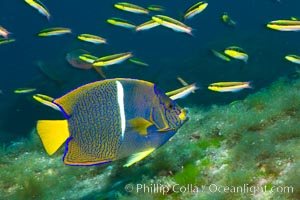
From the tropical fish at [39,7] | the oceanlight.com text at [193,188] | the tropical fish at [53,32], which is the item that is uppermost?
the tropical fish at [39,7]

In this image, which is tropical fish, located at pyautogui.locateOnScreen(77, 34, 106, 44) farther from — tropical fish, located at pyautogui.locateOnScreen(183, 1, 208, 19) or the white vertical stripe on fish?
the white vertical stripe on fish

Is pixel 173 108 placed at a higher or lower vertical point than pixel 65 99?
lower

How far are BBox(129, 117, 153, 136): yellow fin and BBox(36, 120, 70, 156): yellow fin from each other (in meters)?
0.55

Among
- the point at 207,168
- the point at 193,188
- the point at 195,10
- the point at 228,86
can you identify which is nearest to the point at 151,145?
the point at 193,188

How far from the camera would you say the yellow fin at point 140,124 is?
8.87 ft

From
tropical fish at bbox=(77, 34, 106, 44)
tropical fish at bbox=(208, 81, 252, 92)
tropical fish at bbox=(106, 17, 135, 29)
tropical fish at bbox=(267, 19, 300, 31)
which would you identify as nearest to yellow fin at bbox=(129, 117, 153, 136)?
tropical fish at bbox=(208, 81, 252, 92)

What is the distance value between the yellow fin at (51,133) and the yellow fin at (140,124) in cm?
55

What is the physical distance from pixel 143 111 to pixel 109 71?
46.3 feet

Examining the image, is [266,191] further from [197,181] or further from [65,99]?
[65,99]

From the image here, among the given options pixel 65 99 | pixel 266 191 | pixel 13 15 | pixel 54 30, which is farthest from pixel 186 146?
pixel 13 15

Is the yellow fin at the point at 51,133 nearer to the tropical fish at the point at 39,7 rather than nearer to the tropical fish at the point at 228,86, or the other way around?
the tropical fish at the point at 228,86

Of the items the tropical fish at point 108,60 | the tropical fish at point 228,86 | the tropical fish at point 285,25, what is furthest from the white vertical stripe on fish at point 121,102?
the tropical fish at point 285,25

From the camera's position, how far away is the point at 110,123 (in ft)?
8.82

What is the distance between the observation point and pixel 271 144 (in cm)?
394
